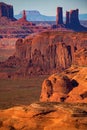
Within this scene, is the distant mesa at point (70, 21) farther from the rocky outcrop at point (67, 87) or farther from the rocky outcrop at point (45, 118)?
the rocky outcrop at point (45, 118)

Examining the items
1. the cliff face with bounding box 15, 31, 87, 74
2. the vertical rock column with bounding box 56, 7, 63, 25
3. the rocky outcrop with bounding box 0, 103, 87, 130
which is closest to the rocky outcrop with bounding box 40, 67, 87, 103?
the rocky outcrop with bounding box 0, 103, 87, 130

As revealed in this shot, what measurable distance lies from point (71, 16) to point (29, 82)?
10946 centimetres

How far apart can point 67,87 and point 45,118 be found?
2727cm

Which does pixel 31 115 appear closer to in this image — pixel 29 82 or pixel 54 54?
pixel 29 82

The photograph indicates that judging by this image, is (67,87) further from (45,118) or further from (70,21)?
(70,21)

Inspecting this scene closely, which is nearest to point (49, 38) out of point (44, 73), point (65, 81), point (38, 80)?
point (44, 73)

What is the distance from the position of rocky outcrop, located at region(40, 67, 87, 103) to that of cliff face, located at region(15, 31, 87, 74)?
38.9 meters

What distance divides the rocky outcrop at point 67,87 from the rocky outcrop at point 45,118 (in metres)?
22.0

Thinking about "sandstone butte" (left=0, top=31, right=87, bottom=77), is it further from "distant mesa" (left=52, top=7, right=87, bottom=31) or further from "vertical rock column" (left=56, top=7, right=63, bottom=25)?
"vertical rock column" (left=56, top=7, right=63, bottom=25)

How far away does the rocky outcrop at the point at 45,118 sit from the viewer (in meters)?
20.5

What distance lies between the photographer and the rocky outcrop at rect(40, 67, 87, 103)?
4538 centimetres

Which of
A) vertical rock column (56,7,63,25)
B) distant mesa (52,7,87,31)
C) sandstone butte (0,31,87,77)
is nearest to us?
sandstone butte (0,31,87,77)

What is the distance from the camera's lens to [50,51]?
104 meters

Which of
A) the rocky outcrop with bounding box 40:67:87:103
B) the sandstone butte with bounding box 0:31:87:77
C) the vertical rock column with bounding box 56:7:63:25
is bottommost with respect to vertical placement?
the sandstone butte with bounding box 0:31:87:77
